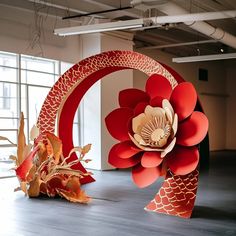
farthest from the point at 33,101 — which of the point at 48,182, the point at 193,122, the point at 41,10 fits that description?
the point at 193,122

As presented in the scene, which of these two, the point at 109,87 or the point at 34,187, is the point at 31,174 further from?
the point at 109,87

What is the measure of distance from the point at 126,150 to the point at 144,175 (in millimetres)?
495

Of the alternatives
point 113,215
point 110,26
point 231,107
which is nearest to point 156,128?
point 113,215

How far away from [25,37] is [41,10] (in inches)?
32.5

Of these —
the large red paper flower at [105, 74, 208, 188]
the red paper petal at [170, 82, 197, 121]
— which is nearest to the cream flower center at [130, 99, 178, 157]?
the large red paper flower at [105, 74, 208, 188]

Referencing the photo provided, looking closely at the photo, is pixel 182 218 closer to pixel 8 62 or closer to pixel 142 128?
pixel 142 128

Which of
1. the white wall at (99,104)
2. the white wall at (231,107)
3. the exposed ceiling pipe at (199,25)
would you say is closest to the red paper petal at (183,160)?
the exposed ceiling pipe at (199,25)

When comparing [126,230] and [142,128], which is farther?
[142,128]

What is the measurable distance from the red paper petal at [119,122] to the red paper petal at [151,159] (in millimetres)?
553

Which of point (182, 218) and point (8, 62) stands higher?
point (8, 62)

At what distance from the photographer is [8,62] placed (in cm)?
1030

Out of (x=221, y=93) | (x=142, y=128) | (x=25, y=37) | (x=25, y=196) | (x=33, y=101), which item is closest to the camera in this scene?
(x=142, y=128)

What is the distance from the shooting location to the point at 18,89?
1045 centimetres

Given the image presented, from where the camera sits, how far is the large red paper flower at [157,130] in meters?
5.70
